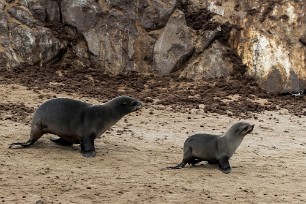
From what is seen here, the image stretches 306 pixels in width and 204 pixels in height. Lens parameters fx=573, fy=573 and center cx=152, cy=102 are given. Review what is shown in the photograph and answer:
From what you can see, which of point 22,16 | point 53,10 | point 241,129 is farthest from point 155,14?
point 241,129

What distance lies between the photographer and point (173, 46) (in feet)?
58.3

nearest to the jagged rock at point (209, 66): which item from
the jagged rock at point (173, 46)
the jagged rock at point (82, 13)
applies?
the jagged rock at point (173, 46)

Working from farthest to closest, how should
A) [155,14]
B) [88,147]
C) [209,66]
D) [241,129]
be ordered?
[155,14] → [209,66] → [88,147] → [241,129]

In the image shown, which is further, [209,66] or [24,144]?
[209,66]

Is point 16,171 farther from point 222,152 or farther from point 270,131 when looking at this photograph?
point 270,131

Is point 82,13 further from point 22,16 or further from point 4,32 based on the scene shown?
point 4,32

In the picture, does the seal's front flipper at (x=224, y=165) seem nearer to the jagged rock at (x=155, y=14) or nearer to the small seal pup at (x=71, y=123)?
the small seal pup at (x=71, y=123)

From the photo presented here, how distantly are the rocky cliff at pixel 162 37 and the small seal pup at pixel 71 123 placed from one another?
8352 mm

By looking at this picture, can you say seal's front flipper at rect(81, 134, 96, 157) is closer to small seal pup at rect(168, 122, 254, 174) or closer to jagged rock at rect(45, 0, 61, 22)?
small seal pup at rect(168, 122, 254, 174)

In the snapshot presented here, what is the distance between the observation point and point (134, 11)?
60.4 ft

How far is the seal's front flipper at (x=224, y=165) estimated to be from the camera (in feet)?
26.8

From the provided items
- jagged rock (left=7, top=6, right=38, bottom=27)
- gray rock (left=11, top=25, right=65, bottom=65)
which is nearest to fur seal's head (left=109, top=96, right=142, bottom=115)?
gray rock (left=11, top=25, right=65, bottom=65)

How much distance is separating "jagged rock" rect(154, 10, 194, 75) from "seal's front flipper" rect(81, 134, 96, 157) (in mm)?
8830

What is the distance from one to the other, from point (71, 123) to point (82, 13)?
9.93 meters
